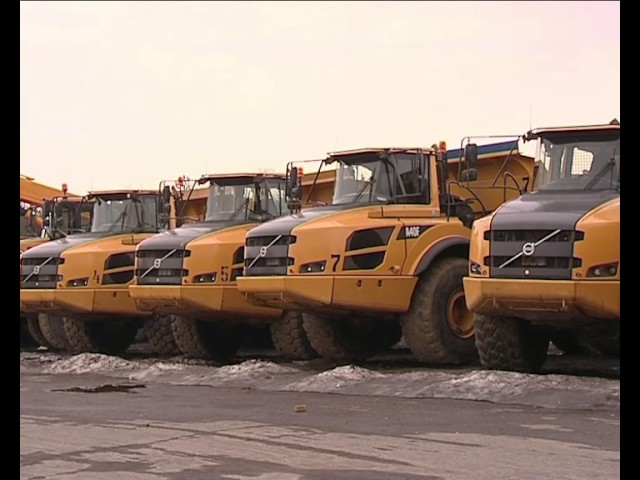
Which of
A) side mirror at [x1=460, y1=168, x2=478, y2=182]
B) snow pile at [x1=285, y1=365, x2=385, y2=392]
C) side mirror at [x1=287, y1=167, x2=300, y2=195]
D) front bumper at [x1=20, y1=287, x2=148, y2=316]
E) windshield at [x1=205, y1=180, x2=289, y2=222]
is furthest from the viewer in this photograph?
front bumper at [x1=20, y1=287, x2=148, y2=316]

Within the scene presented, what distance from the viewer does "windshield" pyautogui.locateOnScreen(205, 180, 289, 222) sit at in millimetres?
16656

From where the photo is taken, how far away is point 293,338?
15258 millimetres

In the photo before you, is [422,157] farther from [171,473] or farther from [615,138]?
[171,473]

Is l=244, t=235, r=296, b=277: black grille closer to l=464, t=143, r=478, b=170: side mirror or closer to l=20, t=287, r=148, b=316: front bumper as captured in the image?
l=464, t=143, r=478, b=170: side mirror

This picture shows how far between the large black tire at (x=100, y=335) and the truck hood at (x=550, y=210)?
981cm

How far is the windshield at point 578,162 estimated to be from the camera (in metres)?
11.6

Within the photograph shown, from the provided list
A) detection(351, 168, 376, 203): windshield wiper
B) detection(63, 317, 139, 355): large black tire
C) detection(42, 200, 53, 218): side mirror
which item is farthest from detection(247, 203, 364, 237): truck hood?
detection(42, 200, 53, 218): side mirror

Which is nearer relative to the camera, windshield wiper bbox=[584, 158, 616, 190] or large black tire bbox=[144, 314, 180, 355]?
windshield wiper bbox=[584, 158, 616, 190]

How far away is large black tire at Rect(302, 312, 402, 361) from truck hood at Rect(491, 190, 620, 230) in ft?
12.5

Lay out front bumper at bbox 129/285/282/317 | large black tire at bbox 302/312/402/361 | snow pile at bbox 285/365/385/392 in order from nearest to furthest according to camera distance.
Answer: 1. snow pile at bbox 285/365/385/392
2. large black tire at bbox 302/312/402/361
3. front bumper at bbox 129/285/282/317

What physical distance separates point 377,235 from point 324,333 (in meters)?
1.84

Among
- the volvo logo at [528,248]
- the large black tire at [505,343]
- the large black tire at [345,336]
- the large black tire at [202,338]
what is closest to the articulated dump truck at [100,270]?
the large black tire at [202,338]

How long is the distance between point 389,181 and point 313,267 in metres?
1.63

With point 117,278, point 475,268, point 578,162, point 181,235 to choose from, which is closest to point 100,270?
point 117,278
